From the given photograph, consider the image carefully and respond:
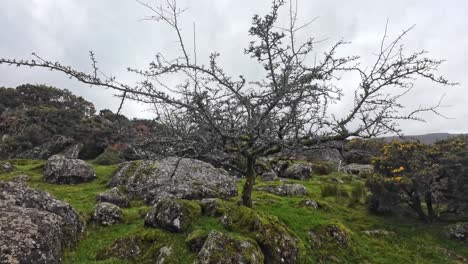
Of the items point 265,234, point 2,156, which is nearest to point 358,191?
point 265,234

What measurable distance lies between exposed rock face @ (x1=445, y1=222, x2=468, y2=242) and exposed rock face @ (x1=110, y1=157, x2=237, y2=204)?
1255 cm

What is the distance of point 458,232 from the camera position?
2045cm

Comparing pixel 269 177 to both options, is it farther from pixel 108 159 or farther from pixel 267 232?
pixel 267 232

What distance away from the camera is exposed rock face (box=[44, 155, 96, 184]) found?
96.9ft

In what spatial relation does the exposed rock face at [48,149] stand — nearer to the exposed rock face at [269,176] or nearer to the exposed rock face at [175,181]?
the exposed rock face at [175,181]

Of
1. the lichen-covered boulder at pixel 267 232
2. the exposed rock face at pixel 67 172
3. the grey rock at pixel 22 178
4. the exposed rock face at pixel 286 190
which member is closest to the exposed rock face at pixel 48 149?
the exposed rock face at pixel 67 172

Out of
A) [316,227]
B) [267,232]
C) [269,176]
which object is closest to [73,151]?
[269,176]

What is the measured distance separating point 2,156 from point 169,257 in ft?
163

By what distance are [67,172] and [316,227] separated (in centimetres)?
2042

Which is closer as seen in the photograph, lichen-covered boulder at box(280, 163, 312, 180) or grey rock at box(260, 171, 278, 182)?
grey rock at box(260, 171, 278, 182)

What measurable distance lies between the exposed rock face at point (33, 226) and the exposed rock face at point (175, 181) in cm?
663

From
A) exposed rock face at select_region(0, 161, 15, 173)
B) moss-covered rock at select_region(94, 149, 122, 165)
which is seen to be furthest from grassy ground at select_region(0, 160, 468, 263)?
moss-covered rock at select_region(94, 149, 122, 165)

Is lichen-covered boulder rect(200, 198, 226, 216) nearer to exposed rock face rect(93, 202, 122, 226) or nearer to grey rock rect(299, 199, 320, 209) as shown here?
exposed rock face rect(93, 202, 122, 226)

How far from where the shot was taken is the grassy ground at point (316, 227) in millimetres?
15562
